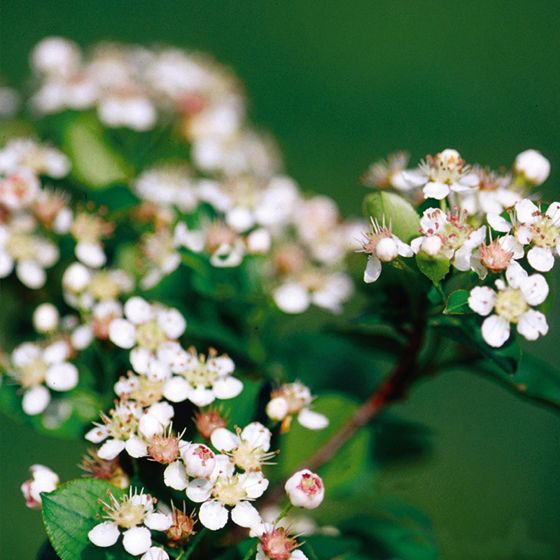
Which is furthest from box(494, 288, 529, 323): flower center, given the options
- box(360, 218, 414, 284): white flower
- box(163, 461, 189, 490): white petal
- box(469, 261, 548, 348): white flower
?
box(163, 461, 189, 490): white petal

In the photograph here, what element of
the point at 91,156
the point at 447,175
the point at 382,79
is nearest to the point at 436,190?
the point at 447,175

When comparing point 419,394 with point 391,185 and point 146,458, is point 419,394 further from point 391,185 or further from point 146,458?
point 146,458

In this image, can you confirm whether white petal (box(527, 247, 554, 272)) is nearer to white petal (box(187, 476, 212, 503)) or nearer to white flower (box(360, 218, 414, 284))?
white flower (box(360, 218, 414, 284))

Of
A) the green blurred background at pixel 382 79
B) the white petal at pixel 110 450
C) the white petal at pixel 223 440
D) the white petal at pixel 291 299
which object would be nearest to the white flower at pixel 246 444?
the white petal at pixel 223 440

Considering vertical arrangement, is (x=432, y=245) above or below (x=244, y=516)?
above

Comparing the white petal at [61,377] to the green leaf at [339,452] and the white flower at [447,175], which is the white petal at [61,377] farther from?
the white flower at [447,175]

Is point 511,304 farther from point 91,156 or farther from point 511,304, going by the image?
point 91,156

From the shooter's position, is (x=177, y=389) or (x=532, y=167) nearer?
(x=177, y=389)
